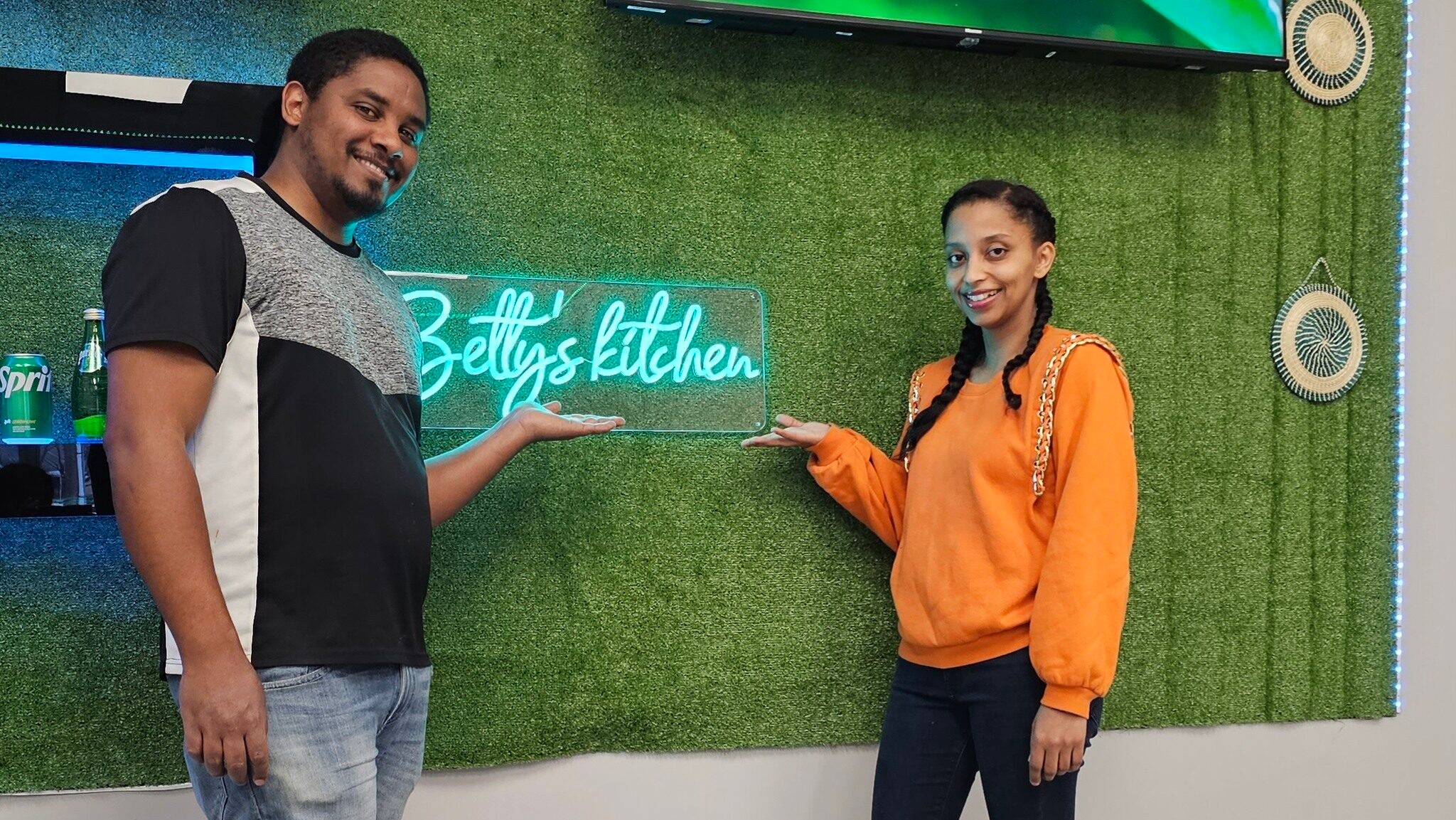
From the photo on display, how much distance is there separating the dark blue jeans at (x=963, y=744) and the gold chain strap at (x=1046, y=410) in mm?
317

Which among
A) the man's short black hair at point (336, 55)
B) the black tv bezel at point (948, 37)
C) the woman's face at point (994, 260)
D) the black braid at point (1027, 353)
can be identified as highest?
the black tv bezel at point (948, 37)

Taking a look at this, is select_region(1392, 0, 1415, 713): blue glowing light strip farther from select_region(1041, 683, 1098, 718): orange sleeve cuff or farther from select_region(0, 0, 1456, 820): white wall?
select_region(1041, 683, 1098, 718): orange sleeve cuff

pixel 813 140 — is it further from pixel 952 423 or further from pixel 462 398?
pixel 462 398

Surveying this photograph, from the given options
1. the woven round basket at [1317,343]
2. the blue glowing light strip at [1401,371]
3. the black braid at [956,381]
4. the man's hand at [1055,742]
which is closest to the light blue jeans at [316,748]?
the man's hand at [1055,742]

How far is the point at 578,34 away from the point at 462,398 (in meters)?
0.86

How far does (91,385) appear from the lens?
216cm

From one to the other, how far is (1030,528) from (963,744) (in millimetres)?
428

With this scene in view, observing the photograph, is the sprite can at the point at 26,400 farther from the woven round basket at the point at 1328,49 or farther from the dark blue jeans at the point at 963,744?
the woven round basket at the point at 1328,49

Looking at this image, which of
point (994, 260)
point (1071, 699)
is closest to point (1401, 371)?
point (994, 260)

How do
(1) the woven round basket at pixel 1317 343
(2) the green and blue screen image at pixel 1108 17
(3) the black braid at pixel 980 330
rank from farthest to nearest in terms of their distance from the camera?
(1) the woven round basket at pixel 1317 343 < (2) the green and blue screen image at pixel 1108 17 < (3) the black braid at pixel 980 330

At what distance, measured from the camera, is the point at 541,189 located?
254 cm

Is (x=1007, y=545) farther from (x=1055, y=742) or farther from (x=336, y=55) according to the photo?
(x=336, y=55)

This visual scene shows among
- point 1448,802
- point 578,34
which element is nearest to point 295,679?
point 578,34

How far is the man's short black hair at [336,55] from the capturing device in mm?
1757
